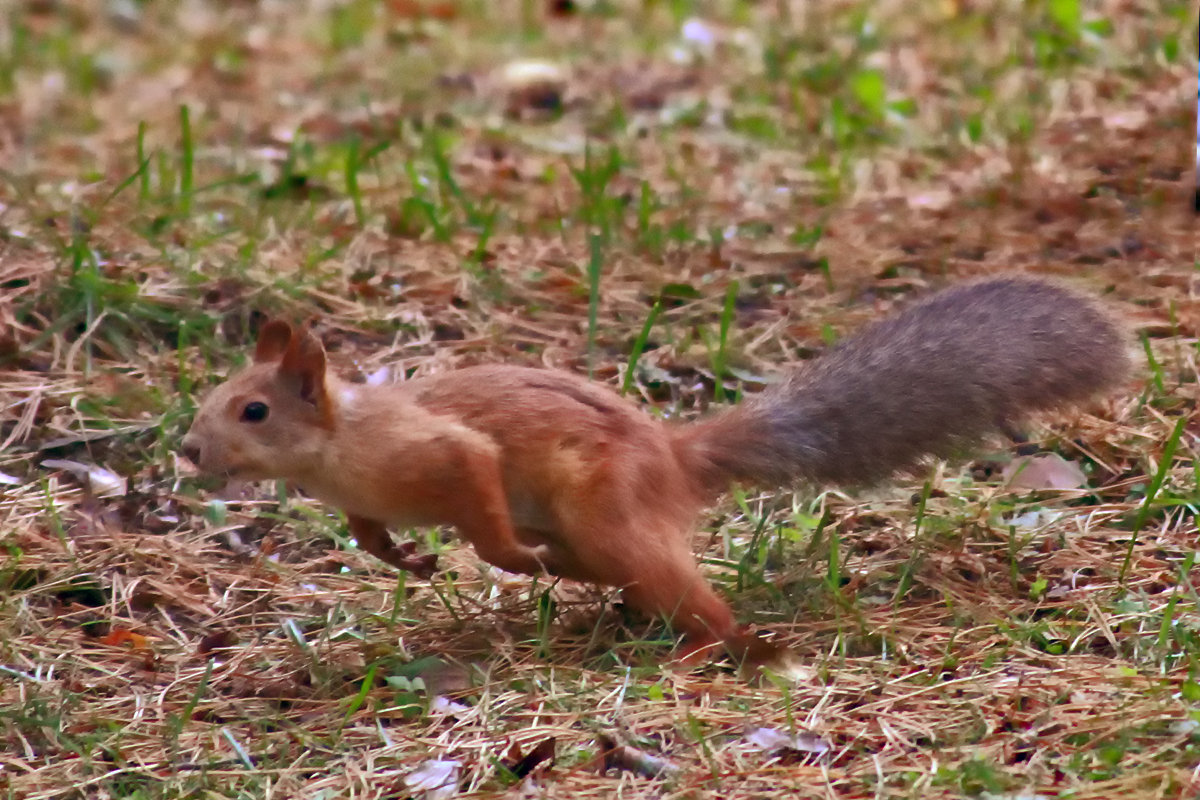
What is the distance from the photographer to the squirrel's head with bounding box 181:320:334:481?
2.88 meters

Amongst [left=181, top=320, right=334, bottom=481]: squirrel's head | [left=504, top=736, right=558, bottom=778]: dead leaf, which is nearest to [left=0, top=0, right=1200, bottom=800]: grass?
[left=504, top=736, right=558, bottom=778]: dead leaf

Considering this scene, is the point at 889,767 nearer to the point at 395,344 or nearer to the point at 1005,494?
the point at 1005,494

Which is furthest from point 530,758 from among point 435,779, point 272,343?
point 272,343

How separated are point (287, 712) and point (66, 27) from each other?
5.75 meters

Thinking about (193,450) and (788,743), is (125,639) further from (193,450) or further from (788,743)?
(788,743)

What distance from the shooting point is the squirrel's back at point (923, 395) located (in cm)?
304

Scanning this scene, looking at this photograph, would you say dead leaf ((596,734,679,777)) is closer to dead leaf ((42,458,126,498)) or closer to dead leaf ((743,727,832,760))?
dead leaf ((743,727,832,760))

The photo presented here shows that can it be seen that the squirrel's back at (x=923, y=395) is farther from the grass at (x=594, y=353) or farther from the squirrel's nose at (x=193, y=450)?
the squirrel's nose at (x=193, y=450)

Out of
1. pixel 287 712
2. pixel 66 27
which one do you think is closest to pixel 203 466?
pixel 287 712

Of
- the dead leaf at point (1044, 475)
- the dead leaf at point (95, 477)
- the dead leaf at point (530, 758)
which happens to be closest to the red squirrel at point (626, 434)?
the dead leaf at point (530, 758)

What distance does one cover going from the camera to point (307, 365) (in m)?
2.91

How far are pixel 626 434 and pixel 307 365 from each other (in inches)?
23.0

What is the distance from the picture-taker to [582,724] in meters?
2.67

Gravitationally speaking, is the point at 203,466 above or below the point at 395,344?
above
